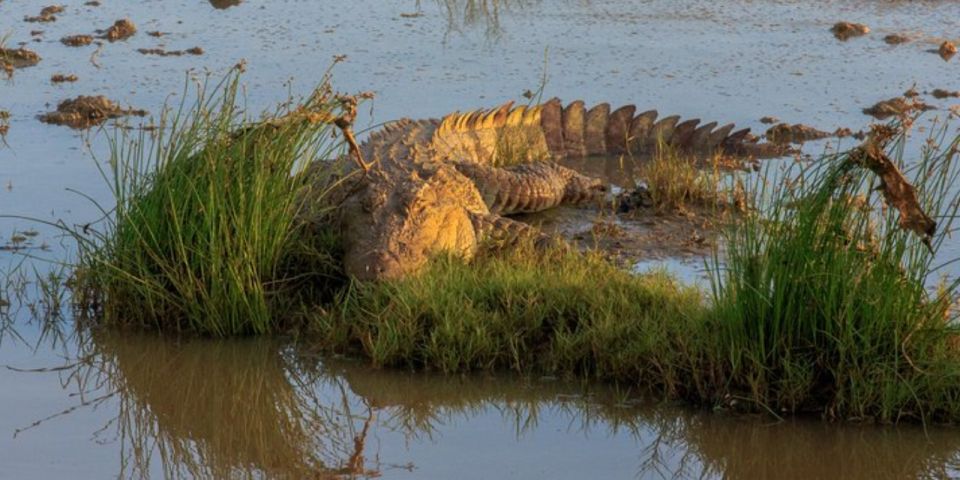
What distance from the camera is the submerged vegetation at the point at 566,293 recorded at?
226 inches

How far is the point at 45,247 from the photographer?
7.64 m

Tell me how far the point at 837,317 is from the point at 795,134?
14.5 feet

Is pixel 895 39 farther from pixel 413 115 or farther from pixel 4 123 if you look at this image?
pixel 4 123

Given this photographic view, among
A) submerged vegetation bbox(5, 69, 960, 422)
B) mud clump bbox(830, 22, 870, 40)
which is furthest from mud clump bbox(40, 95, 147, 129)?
mud clump bbox(830, 22, 870, 40)

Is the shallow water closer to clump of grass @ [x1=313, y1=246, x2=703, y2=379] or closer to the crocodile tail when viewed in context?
clump of grass @ [x1=313, y1=246, x2=703, y2=379]

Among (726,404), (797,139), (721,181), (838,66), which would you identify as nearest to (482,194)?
(721,181)

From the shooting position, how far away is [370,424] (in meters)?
5.88

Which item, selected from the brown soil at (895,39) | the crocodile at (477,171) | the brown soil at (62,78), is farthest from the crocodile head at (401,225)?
the brown soil at (895,39)

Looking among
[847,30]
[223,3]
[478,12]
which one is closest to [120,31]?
[223,3]

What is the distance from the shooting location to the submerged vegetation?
5742 mm

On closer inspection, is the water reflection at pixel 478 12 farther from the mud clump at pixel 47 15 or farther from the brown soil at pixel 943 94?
the brown soil at pixel 943 94

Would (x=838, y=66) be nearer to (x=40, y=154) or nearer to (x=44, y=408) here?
(x=40, y=154)

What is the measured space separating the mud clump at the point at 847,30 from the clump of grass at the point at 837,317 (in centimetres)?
691

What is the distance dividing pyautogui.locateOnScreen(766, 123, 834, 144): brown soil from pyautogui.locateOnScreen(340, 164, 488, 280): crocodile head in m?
3.05
